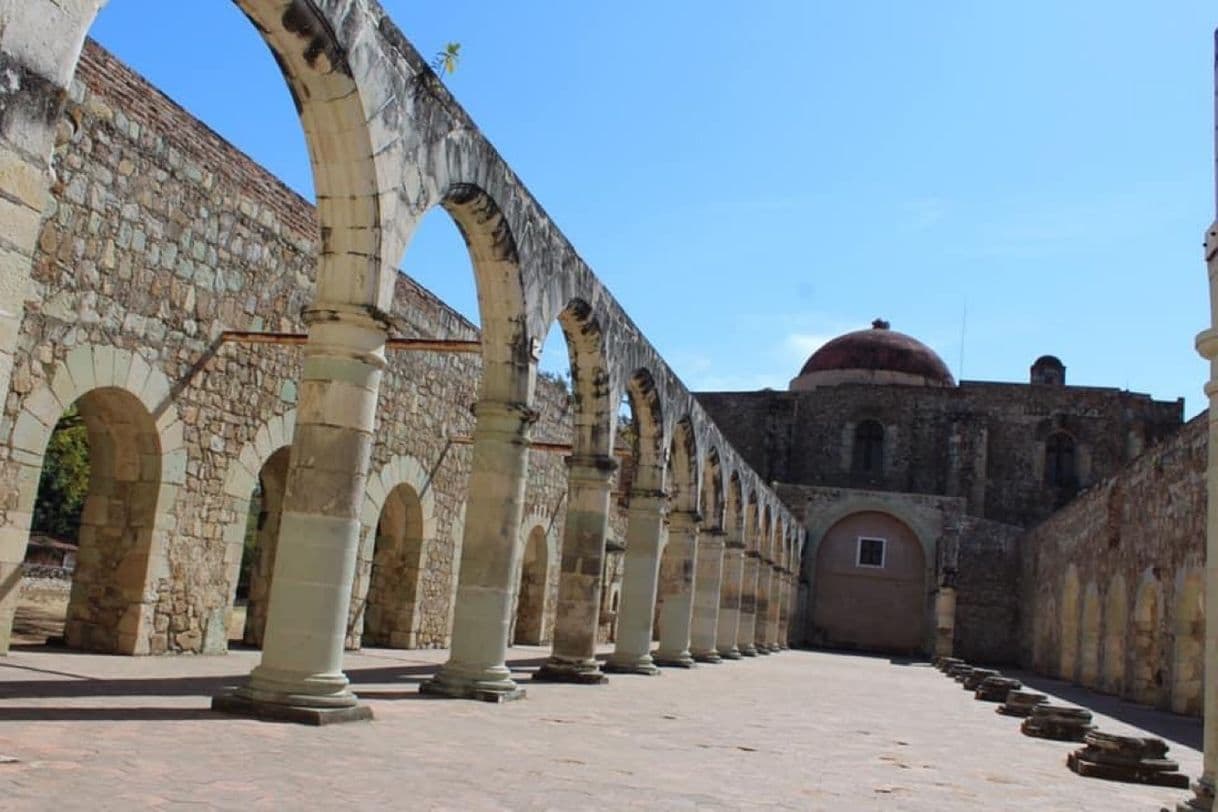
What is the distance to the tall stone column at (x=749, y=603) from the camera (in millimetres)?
24547

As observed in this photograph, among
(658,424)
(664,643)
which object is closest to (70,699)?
(658,424)

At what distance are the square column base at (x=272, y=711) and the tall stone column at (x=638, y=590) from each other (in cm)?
818

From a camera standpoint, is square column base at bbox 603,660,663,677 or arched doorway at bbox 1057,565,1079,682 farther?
arched doorway at bbox 1057,565,1079,682

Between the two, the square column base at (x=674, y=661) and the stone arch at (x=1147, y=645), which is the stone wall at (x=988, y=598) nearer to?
the stone arch at (x=1147, y=645)

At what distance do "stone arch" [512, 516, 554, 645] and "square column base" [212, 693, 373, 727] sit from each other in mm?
13083

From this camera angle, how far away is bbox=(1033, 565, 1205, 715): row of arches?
1597 cm

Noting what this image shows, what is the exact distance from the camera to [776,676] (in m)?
17.8

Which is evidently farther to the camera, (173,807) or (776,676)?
(776,676)

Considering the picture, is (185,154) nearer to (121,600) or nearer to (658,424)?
(121,600)

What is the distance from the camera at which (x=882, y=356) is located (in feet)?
150

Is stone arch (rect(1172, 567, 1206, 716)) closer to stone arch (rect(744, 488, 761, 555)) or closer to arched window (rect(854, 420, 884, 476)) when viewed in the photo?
stone arch (rect(744, 488, 761, 555))

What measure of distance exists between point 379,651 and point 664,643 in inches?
186

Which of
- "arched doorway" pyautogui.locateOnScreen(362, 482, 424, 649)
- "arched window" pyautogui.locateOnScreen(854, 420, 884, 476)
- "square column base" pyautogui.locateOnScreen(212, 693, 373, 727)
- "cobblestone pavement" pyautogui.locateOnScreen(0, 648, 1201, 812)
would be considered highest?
"arched window" pyautogui.locateOnScreen(854, 420, 884, 476)

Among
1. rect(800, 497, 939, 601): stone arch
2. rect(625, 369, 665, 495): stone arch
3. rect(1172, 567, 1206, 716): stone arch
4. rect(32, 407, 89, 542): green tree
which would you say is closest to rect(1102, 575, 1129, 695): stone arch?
rect(1172, 567, 1206, 716): stone arch
